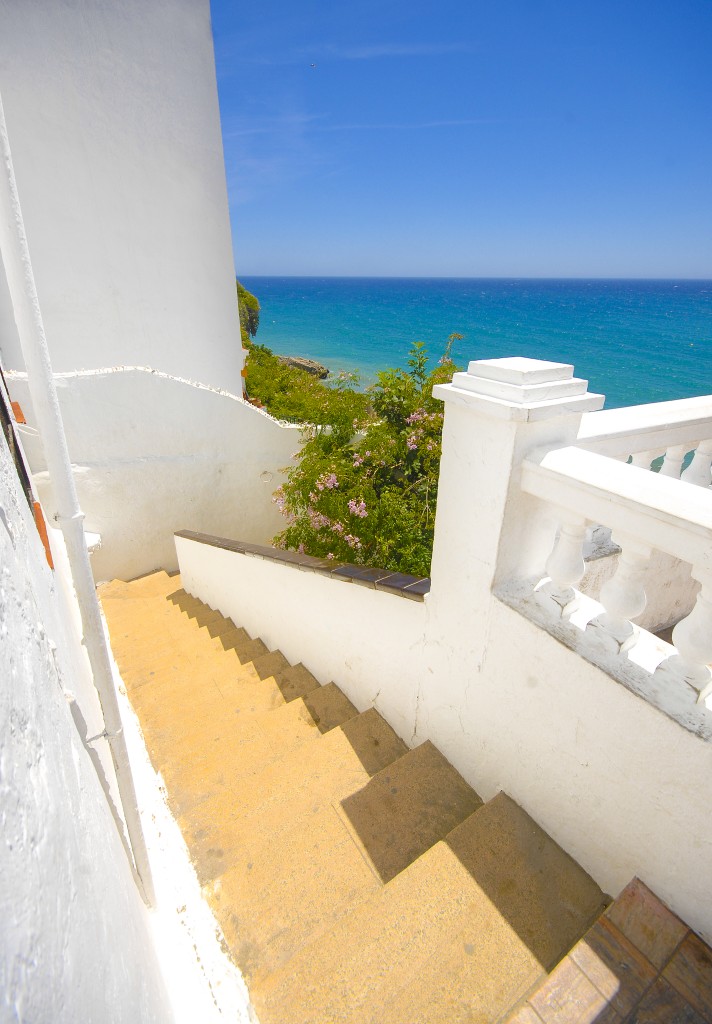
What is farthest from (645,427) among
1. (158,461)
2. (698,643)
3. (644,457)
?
(158,461)

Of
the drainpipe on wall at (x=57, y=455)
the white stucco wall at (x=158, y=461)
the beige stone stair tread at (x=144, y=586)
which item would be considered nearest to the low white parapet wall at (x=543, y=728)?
the drainpipe on wall at (x=57, y=455)

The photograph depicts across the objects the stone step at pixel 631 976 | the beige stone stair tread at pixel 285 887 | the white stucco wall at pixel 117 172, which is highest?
the white stucco wall at pixel 117 172

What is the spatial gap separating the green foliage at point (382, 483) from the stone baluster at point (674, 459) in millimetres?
2120

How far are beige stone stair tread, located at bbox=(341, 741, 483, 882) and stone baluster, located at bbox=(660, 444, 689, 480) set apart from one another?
1.92 m

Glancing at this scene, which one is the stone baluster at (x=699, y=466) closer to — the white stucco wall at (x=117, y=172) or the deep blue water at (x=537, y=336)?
the white stucco wall at (x=117, y=172)

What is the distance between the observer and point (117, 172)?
7.19 m

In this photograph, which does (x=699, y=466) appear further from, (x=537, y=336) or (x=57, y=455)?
(x=537, y=336)

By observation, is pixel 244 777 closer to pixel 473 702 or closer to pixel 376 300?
pixel 473 702

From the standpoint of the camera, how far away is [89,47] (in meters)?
6.59

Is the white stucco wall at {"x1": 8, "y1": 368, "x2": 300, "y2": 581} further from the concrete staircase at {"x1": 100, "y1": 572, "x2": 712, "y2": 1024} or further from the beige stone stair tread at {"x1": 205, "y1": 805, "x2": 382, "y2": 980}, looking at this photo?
the beige stone stair tread at {"x1": 205, "y1": 805, "x2": 382, "y2": 980}

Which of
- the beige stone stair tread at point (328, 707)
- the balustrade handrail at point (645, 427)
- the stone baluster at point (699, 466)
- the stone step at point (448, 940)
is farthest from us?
the beige stone stair tread at point (328, 707)

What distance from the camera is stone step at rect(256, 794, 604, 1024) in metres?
1.69

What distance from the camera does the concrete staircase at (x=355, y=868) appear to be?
5.71ft

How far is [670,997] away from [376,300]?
12886cm
